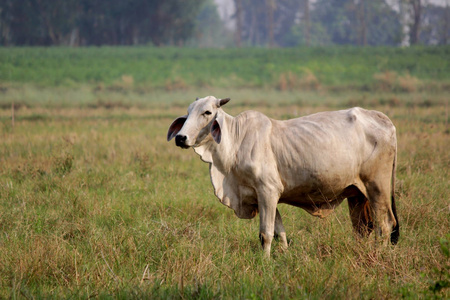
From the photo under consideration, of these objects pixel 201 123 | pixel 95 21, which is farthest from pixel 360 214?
pixel 95 21

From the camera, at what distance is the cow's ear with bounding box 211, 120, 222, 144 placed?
13.3 ft

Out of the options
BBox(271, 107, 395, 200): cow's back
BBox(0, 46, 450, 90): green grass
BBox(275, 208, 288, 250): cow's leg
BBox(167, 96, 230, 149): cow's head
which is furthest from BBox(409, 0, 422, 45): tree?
BBox(167, 96, 230, 149): cow's head

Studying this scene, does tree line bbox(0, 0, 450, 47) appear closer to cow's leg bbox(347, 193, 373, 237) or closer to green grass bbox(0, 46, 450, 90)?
green grass bbox(0, 46, 450, 90)

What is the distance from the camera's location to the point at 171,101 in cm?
2102

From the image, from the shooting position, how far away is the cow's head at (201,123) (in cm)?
400

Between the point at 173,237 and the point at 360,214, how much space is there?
1728 millimetres

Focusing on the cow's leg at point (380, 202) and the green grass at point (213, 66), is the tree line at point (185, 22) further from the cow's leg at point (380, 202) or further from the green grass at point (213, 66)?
the cow's leg at point (380, 202)

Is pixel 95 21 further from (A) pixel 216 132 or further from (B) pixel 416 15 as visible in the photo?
(A) pixel 216 132

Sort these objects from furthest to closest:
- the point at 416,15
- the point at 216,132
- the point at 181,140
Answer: the point at 416,15
the point at 216,132
the point at 181,140

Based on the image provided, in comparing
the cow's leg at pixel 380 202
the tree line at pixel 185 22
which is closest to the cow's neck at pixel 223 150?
the cow's leg at pixel 380 202

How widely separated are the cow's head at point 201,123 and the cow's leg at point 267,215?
0.59 metres

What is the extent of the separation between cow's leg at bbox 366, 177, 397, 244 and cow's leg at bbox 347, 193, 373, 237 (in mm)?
170

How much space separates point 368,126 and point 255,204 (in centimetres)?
118

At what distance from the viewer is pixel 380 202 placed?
4.52m
